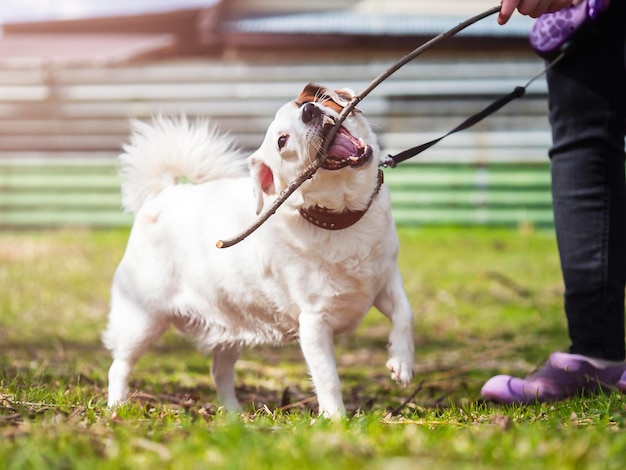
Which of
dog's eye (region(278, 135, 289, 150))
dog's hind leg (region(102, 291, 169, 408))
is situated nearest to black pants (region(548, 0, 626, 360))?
dog's eye (region(278, 135, 289, 150))

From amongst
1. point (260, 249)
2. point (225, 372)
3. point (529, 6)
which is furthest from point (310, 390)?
point (529, 6)

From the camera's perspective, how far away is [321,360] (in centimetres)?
247

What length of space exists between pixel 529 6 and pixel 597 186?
0.67 meters

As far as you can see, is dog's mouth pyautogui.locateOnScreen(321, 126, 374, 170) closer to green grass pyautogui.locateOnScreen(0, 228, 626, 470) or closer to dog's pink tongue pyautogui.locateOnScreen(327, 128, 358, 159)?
dog's pink tongue pyautogui.locateOnScreen(327, 128, 358, 159)

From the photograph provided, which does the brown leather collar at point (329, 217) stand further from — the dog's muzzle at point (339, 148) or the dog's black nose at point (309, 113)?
the dog's black nose at point (309, 113)

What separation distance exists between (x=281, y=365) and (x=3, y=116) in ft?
27.8

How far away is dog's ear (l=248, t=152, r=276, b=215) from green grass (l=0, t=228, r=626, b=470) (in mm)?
695

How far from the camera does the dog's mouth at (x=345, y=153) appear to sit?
2.42 metres

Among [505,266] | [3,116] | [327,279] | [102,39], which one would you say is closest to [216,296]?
[327,279]

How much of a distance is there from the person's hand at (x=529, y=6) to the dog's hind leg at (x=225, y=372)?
1.56 metres

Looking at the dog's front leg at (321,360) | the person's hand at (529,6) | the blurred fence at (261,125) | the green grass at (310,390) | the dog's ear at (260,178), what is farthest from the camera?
the blurred fence at (261,125)

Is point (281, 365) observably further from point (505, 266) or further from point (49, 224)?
point (49, 224)

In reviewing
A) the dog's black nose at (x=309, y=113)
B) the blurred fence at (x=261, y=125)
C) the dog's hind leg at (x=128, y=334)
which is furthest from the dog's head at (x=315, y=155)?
the blurred fence at (x=261, y=125)

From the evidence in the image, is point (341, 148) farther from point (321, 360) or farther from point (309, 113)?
point (321, 360)
